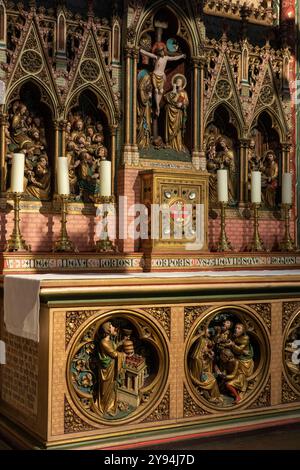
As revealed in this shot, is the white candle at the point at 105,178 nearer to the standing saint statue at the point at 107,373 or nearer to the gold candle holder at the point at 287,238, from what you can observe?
the standing saint statue at the point at 107,373

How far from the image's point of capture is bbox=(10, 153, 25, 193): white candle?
23.5ft

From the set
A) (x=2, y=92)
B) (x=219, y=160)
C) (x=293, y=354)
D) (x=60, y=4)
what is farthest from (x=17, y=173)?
(x=293, y=354)

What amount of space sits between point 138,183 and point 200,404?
122 inches

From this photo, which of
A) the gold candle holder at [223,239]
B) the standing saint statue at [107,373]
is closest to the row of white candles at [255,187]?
the gold candle holder at [223,239]

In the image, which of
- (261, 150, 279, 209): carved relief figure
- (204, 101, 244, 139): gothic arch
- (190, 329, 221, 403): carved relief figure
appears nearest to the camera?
(190, 329, 221, 403): carved relief figure

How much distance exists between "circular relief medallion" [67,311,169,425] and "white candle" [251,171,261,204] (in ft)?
11.3

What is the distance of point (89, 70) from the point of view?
802 centimetres

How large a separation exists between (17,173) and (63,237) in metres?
0.87

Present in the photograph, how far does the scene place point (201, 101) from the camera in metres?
8.68

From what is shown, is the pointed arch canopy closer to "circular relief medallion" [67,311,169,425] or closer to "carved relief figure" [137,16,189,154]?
"carved relief figure" [137,16,189,154]

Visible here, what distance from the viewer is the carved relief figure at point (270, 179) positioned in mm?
9406

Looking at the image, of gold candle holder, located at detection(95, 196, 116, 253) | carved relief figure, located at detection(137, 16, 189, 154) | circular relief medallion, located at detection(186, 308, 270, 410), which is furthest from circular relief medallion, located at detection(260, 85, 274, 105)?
circular relief medallion, located at detection(186, 308, 270, 410)

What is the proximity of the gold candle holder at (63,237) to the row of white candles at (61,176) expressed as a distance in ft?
0.31

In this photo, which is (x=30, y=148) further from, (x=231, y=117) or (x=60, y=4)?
(x=231, y=117)
